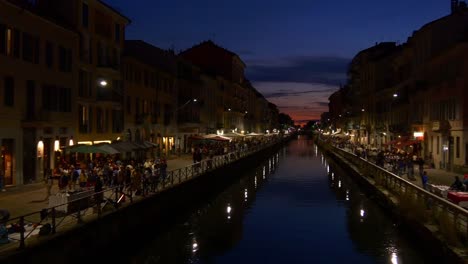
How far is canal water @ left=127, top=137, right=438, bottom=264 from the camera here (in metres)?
22.2

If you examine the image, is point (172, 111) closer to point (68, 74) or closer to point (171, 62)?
point (171, 62)

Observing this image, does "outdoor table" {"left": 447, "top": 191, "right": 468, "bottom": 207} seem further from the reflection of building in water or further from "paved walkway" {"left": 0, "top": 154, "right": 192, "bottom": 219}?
"paved walkway" {"left": 0, "top": 154, "right": 192, "bottom": 219}

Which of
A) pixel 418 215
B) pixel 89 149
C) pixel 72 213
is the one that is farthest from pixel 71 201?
pixel 418 215

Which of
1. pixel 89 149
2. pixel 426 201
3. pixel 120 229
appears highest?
pixel 89 149

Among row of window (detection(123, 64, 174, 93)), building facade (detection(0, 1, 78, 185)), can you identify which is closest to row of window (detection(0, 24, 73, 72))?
building facade (detection(0, 1, 78, 185))

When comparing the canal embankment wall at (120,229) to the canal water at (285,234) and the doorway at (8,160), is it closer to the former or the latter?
the canal water at (285,234)

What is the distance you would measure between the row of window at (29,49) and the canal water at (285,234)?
38.0ft

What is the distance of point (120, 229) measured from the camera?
2195 centimetres

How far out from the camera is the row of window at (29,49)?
2872 cm

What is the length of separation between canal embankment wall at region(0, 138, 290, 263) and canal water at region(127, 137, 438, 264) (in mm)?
600

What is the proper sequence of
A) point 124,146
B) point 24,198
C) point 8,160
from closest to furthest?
point 24,198
point 8,160
point 124,146

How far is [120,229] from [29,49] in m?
13.7

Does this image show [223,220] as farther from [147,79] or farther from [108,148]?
[147,79]

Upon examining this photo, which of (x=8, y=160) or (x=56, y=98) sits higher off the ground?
(x=56, y=98)
